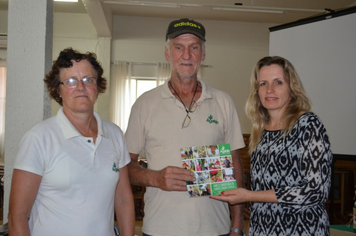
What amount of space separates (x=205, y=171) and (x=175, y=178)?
0.16m

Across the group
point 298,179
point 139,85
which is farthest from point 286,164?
point 139,85

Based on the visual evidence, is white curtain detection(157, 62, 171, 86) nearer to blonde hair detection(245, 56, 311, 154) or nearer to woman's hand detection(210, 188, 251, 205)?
blonde hair detection(245, 56, 311, 154)

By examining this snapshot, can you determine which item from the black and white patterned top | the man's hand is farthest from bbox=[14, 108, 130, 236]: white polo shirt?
the black and white patterned top

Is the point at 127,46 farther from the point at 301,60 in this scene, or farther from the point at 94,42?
the point at 301,60

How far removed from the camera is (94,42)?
898cm

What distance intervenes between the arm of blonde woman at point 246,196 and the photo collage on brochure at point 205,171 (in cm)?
4

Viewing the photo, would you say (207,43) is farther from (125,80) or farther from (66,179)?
(66,179)

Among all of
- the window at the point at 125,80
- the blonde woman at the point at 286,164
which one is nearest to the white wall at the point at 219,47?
the window at the point at 125,80

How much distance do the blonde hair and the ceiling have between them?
5.02 m

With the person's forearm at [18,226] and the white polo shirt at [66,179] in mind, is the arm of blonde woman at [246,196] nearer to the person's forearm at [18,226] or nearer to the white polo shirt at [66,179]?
the white polo shirt at [66,179]

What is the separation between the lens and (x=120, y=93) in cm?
882

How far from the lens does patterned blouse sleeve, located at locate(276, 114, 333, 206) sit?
63.7 inches

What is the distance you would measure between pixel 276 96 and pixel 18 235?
140 cm

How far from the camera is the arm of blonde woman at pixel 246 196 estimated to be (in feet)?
5.49
